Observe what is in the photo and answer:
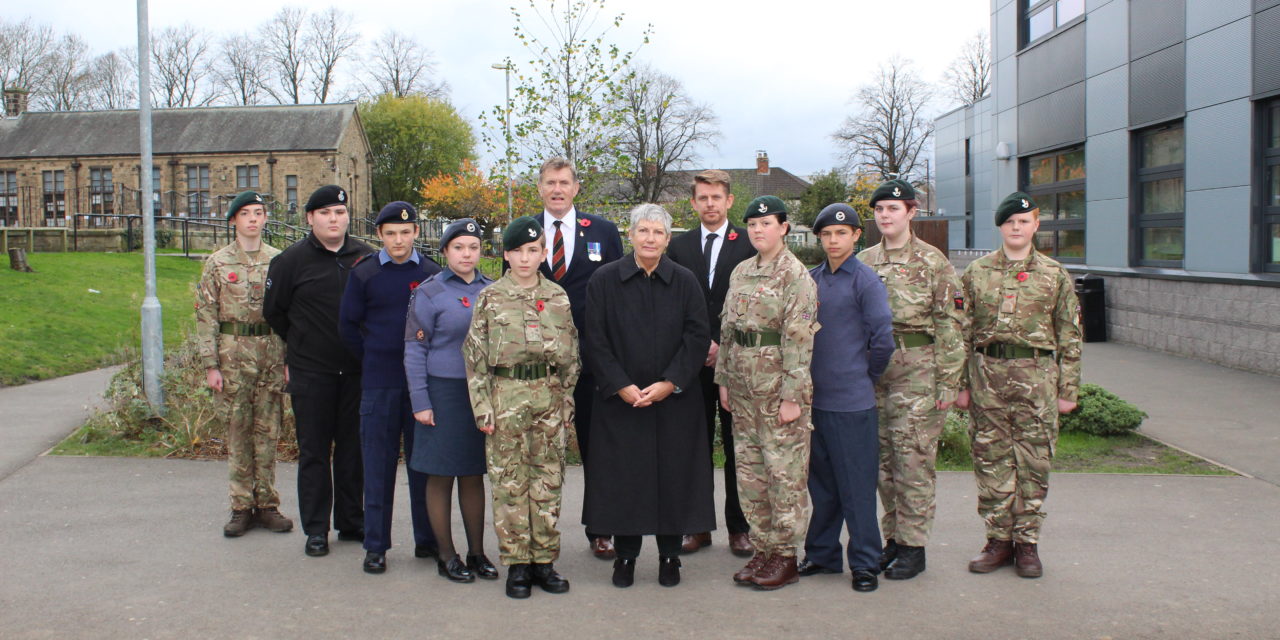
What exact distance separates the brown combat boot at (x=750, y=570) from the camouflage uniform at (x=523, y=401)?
3.09 feet

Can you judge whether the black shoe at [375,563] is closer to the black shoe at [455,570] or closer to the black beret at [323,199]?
the black shoe at [455,570]

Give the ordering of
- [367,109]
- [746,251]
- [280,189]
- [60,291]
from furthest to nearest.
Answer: [367,109] < [280,189] < [60,291] < [746,251]

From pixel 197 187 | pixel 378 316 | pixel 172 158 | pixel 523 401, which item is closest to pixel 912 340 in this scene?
pixel 523 401

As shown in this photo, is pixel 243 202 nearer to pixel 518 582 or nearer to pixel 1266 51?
pixel 518 582

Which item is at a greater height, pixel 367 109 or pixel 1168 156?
pixel 367 109

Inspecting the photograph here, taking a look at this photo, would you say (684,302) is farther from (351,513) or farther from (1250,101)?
(1250,101)

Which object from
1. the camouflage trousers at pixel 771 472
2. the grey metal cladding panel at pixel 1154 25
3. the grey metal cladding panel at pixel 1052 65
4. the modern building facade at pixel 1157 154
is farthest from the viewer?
the grey metal cladding panel at pixel 1052 65

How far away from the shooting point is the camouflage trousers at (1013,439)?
486cm

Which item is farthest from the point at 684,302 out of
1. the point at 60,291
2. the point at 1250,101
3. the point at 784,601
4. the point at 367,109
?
the point at 367,109

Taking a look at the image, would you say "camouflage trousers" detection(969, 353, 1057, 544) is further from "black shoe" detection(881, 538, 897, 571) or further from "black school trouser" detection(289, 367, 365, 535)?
"black school trouser" detection(289, 367, 365, 535)

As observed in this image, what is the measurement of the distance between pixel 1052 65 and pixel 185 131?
47.0 meters

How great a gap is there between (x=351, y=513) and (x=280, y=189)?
48062mm

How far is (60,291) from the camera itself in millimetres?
17016

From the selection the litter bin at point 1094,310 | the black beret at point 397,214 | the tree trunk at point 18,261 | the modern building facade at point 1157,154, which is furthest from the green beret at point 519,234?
the tree trunk at point 18,261
